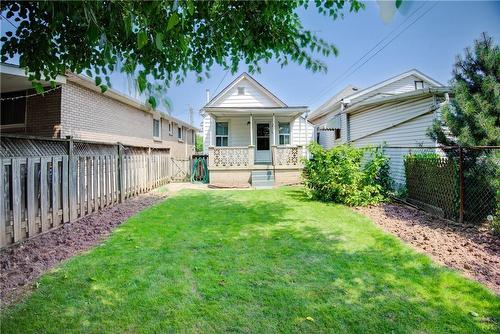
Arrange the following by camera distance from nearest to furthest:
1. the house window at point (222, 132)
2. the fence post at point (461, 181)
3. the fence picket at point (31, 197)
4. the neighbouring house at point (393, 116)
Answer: the fence picket at point (31, 197), the fence post at point (461, 181), the neighbouring house at point (393, 116), the house window at point (222, 132)

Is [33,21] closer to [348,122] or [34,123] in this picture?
[34,123]

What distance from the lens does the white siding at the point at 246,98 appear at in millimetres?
17438

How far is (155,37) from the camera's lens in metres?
2.16

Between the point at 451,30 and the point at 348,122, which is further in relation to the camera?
the point at 348,122

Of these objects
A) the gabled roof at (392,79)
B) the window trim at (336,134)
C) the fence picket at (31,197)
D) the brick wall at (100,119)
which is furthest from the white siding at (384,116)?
Result: the brick wall at (100,119)

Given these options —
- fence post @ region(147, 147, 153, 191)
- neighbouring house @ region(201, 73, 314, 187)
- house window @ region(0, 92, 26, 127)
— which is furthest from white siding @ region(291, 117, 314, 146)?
house window @ region(0, 92, 26, 127)

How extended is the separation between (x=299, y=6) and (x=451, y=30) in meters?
4.50

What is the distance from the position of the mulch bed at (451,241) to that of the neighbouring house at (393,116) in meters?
2.70

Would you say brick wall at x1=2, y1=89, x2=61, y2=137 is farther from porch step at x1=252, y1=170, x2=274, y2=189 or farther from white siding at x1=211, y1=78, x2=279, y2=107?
white siding at x1=211, y1=78, x2=279, y2=107

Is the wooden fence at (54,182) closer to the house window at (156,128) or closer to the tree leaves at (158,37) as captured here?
the tree leaves at (158,37)

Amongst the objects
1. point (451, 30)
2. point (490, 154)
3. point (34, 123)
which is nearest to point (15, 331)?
point (490, 154)

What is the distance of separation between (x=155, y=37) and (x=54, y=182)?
4.44m

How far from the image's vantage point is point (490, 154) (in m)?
5.74

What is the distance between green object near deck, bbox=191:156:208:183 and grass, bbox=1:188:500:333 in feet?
34.7
